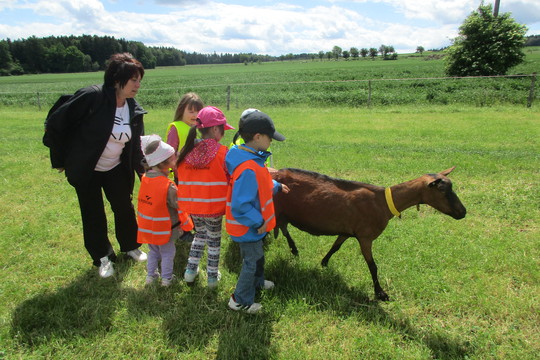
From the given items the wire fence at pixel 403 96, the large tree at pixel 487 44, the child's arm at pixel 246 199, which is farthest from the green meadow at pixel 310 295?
the large tree at pixel 487 44

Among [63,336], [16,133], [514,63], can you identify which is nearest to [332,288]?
[63,336]

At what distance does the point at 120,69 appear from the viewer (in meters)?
3.45

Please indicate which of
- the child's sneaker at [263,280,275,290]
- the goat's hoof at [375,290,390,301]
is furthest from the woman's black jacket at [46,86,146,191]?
the goat's hoof at [375,290,390,301]

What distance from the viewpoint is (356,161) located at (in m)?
8.04

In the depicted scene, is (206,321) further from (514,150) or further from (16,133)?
(16,133)

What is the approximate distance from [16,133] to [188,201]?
1361cm

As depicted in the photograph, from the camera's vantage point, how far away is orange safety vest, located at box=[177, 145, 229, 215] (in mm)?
3236

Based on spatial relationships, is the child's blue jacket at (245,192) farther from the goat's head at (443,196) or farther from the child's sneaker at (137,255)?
the child's sneaker at (137,255)

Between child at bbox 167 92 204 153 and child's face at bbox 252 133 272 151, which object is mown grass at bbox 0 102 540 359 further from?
child's face at bbox 252 133 272 151

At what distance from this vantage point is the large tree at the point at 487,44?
70.2ft

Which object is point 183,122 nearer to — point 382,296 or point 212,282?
point 212,282

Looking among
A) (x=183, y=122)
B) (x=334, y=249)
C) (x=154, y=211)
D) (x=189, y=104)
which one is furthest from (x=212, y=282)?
(x=189, y=104)

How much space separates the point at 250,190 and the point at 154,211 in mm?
1296

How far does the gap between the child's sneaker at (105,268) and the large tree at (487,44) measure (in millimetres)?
24944
